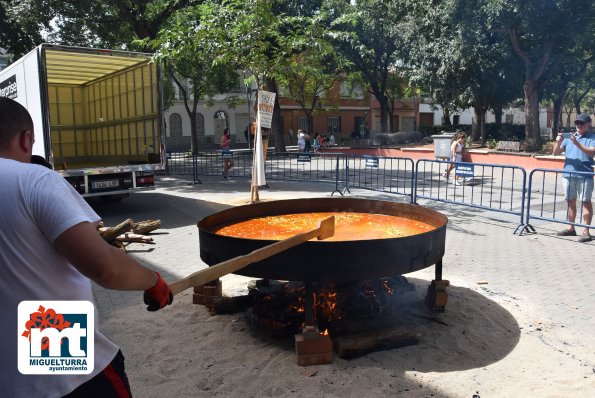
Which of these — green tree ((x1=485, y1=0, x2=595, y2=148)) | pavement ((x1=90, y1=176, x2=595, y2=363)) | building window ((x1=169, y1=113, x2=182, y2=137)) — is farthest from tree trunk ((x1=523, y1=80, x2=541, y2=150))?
building window ((x1=169, y1=113, x2=182, y2=137))

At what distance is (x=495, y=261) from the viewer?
7004 mm

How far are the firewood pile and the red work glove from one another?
563 cm

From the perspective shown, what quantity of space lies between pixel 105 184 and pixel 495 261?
25.8 feet

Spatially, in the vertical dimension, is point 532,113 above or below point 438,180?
above

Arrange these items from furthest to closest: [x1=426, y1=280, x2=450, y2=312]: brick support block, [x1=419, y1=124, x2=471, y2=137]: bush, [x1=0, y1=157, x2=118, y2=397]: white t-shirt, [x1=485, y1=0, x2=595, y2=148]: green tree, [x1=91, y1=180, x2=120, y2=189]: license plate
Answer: [x1=419, y1=124, x2=471, y2=137]: bush → [x1=485, y1=0, x2=595, y2=148]: green tree → [x1=91, y1=180, x2=120, y2=189]: license plate → [x1=426, y1=280, x2=450, y2=312]: brick support block → [x1=0, y1=157, x2=118, y2=397]: white t-shirt

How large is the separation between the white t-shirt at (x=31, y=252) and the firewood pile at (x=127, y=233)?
18.7 ft

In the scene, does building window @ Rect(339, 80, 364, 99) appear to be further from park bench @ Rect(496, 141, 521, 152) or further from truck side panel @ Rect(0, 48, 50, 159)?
truck side panel @ Rect(0, 48, 50, 159)

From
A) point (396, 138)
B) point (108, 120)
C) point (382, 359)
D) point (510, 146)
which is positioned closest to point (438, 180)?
point (108, 120)

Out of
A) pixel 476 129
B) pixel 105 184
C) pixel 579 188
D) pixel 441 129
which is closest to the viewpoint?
pixel 579 188

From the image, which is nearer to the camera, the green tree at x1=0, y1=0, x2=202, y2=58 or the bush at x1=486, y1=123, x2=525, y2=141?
the green tree at x1=0, y1=0, x2=202, y2=58

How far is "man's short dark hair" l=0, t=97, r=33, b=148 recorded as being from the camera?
Result: 6.03ft

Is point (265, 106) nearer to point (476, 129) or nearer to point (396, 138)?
point (476, 129)

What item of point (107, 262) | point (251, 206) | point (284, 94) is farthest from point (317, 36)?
Answer: point (284, 94)

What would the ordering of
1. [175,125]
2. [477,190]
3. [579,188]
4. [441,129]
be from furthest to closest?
[175,125], [441,129], [477,190], [579,188]
